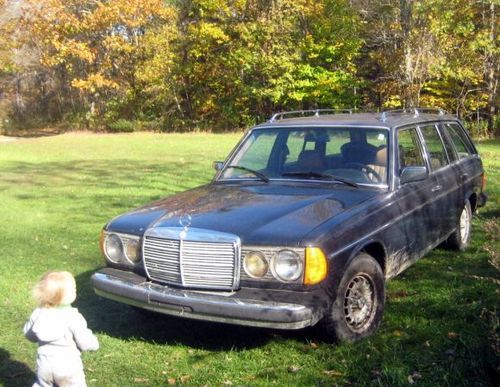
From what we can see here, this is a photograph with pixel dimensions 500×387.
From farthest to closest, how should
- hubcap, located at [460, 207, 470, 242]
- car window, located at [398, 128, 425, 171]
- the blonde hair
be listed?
1. hubcap, located at [460, 207, 470, 242]
2. car window, located at [398, 128, 425, 171]
3. the blonde hair

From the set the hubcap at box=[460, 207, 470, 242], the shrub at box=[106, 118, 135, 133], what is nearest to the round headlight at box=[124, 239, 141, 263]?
the hubcap at box=[460, 207, 470, 242]

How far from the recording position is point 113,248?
16.8ft

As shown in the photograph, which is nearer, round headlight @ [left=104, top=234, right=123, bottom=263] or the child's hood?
the child's hood

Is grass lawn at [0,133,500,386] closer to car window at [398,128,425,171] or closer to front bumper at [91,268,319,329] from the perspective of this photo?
front bumper at [91,268,319,329]

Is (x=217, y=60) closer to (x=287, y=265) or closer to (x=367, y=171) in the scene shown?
(x=367, y=171)

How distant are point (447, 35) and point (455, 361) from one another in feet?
82.4

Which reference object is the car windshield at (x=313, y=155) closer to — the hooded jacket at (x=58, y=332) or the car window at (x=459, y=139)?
the car window at (x=459, y=139)

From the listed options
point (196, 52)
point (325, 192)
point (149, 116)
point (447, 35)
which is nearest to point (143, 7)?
point (196, 52)

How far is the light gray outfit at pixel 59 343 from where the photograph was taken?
3.50m

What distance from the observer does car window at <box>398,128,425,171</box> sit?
5.98 m

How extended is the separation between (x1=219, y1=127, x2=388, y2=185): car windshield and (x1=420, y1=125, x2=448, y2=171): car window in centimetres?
88

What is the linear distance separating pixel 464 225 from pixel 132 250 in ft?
13.9

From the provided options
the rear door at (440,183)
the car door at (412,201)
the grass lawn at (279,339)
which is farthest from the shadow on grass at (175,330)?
the rear door at (440,183)

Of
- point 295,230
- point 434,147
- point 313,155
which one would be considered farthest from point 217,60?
point 295,230
